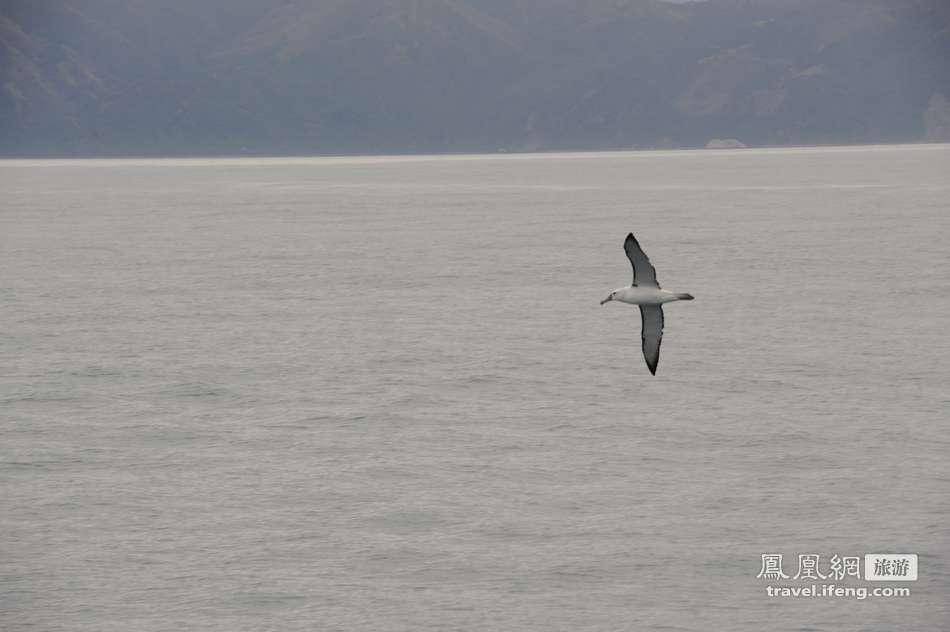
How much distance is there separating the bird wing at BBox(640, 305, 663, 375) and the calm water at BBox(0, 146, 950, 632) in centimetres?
303

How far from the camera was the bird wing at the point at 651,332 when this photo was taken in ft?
98.1

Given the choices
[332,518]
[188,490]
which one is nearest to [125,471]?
[188,490]

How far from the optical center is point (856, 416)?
3762 cm

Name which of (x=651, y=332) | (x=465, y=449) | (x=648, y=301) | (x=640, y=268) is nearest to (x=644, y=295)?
(x=648, y=301)

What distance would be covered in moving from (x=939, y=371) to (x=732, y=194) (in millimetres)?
128930

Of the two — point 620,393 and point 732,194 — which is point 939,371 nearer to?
point 620,393

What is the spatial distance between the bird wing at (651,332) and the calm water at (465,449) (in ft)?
9.95

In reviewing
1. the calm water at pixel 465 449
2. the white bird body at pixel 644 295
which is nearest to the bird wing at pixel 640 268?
the white bird body at pixel 644 295

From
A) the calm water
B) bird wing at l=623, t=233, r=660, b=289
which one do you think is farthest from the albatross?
the calm water

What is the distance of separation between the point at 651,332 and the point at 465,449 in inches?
244

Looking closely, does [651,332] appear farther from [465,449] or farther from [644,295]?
→ [465,449]

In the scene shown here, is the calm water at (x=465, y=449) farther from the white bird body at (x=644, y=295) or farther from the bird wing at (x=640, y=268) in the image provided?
the bird wing at (x=640, y=268)

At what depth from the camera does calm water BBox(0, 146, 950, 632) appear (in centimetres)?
2527

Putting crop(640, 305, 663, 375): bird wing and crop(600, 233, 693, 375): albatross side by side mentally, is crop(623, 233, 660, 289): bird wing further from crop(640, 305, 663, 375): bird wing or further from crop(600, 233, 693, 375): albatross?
crop(640, 305, 663, 375): bird wing
